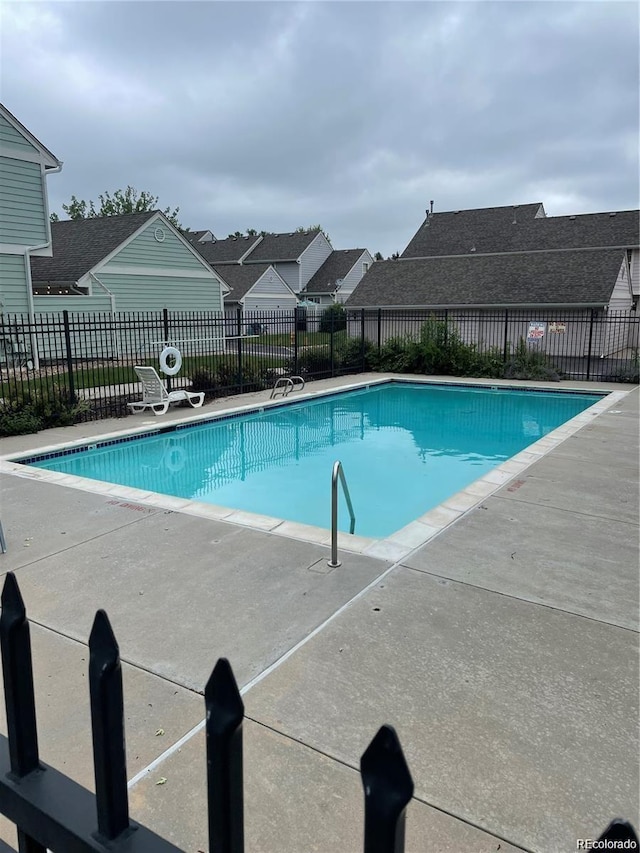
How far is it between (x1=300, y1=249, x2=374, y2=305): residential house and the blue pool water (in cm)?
2806

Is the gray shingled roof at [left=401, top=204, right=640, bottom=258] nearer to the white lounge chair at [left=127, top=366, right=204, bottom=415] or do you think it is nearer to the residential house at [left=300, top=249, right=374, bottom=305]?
the residential house at [left=300, top=249, right=374, bottom=305]

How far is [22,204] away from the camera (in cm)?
1594

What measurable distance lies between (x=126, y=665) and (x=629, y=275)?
27.6 meters

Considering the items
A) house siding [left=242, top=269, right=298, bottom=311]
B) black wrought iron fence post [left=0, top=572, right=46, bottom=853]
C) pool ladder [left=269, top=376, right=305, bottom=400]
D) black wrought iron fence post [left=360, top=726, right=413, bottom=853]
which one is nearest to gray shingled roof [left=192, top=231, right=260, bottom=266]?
house siding [left=242, top=269, right=298, bottom=311]

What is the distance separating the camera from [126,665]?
321 cm

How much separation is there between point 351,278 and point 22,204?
1157 inches

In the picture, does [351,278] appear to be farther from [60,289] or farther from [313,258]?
[60,289]

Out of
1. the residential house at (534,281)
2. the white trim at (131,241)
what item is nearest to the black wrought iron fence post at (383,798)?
the residential house at (534,281)

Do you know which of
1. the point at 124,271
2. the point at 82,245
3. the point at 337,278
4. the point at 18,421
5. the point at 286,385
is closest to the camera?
the point at 18,421

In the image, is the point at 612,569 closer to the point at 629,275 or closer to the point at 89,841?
the point at 89,841

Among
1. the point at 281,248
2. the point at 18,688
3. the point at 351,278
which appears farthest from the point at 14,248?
the point at 351,278

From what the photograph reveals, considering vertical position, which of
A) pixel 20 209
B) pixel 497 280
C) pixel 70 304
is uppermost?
pixel 20 209

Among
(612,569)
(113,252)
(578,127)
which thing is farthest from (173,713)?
(113,252)

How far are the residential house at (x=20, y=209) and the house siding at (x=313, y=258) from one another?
27326 millimetres
